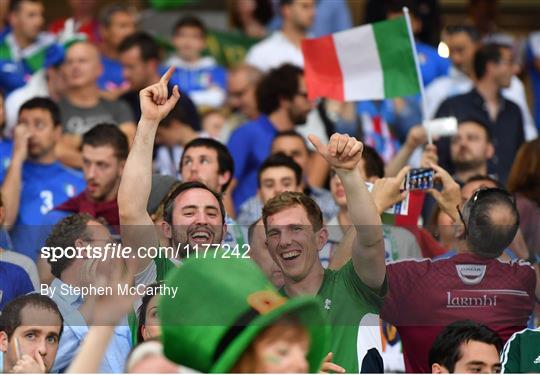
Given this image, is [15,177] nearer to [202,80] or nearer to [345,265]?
[202,80]

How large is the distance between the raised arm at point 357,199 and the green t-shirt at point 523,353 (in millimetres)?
737

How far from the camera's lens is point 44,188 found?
10125 mm

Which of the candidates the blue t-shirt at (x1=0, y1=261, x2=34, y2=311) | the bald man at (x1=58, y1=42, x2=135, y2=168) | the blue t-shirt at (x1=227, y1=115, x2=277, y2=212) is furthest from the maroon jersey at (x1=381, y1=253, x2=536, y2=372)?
the bald man at (x1=58, y1=42, x2=135, y2=168)

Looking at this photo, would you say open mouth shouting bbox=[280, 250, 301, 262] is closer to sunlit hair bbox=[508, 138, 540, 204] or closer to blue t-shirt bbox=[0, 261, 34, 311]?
blue t-shirt bbox=[0, 261, 34, 311]

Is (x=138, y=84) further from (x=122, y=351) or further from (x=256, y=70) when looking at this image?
(x=122, y=351)

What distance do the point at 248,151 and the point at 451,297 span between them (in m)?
3.89

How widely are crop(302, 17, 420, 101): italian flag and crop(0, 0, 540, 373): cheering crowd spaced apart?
1.20ft

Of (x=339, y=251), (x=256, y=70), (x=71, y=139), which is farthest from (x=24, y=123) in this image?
(x=339, y=251)

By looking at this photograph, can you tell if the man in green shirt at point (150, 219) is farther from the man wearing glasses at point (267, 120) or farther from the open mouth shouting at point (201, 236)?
the man wearing glasses at point (267, 120)

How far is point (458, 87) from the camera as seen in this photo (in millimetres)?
12586

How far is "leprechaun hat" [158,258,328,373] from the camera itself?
191 inches

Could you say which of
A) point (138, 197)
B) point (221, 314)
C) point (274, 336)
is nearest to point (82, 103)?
point (138, 197)

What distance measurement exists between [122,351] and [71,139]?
455 cm

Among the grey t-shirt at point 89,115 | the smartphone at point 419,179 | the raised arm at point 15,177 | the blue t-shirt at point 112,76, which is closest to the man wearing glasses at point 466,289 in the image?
the smartphone at point 419,179
